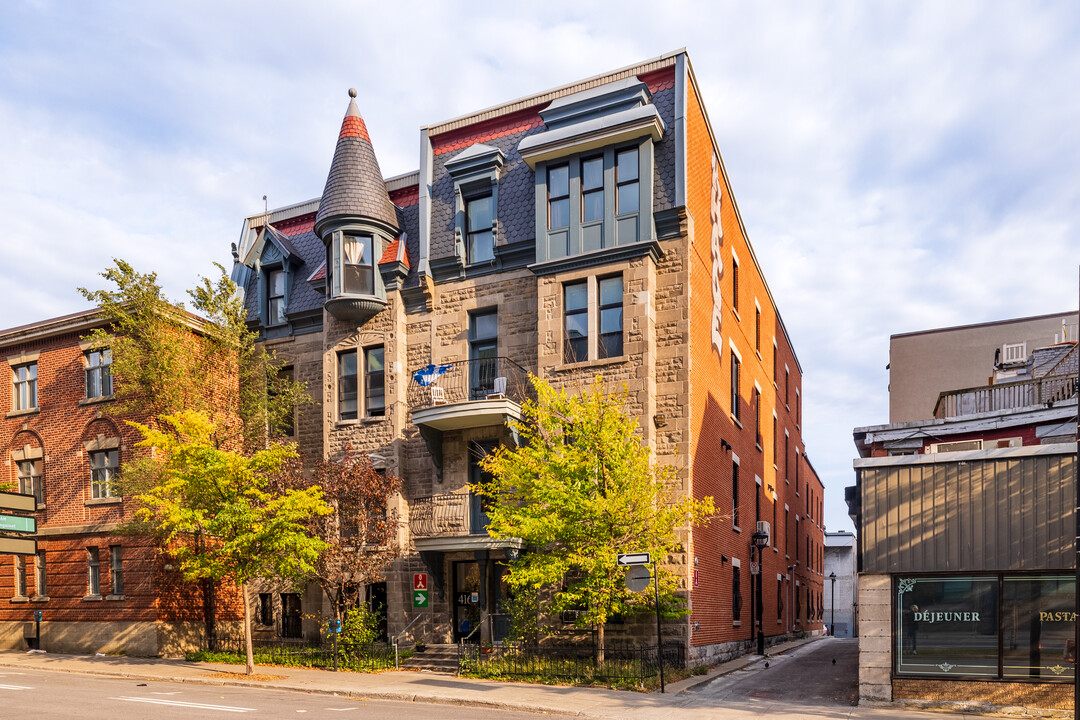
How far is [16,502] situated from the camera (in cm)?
1878

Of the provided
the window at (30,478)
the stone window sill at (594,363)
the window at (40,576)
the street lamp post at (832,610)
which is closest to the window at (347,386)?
the stone window sill at (594,363)

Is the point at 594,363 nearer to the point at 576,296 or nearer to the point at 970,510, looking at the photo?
the point at 576,296

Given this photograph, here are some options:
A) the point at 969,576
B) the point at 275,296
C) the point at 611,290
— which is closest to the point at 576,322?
the point at 611,290

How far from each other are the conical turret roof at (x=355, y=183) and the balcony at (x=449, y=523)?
9.17 meters

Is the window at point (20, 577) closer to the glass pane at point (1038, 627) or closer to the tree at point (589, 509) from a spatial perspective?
the tree at point (589, 509)

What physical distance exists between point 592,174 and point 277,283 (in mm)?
12841

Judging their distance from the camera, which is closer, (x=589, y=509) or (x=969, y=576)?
(x=969, y=576)

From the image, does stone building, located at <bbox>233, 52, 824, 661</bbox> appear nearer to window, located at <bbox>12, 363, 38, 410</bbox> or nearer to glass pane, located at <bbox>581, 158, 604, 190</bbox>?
glass pane, located at <bbox>581, 158, 604, 190</bbox>

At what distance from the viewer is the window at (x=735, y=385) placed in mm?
28578

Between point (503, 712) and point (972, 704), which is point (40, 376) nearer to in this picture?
point (503, 712)

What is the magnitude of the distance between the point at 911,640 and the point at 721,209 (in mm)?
15847

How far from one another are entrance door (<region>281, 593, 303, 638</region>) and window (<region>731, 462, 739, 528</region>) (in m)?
14.5

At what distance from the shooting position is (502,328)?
82.7ft

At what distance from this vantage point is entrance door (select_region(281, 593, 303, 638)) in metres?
27.5
